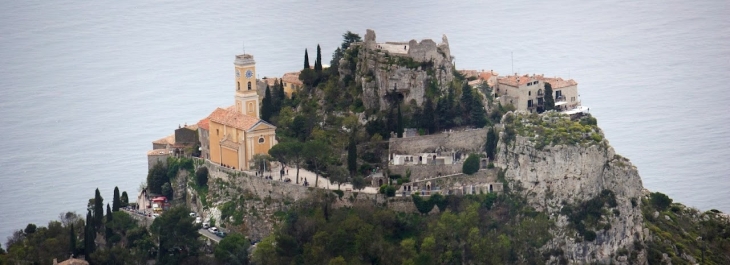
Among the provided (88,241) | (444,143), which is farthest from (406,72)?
(88,241)

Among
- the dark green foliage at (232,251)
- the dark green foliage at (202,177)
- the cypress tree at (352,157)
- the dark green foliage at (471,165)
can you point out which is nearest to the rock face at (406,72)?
the cypress tree at (352,157)

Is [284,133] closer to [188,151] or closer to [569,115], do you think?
[188,151]

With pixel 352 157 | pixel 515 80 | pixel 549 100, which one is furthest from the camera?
pixel 515 80

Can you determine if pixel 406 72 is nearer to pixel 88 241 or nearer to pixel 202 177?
pixel 202 177

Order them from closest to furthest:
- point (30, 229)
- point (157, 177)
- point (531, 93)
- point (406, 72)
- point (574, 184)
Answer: point (574, 184) < point (406, 72) < point (531, 93) < point (30, 229) < point (157, 177)

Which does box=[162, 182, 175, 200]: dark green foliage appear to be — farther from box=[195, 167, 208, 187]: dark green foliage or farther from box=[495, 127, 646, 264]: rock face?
box=[495, 127, 646, 264]: rock face

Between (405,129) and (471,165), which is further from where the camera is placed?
(405,129)

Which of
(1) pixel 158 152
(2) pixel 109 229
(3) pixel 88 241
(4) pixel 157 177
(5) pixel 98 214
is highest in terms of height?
(1) pixel 158 152

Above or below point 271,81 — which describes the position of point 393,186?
below
